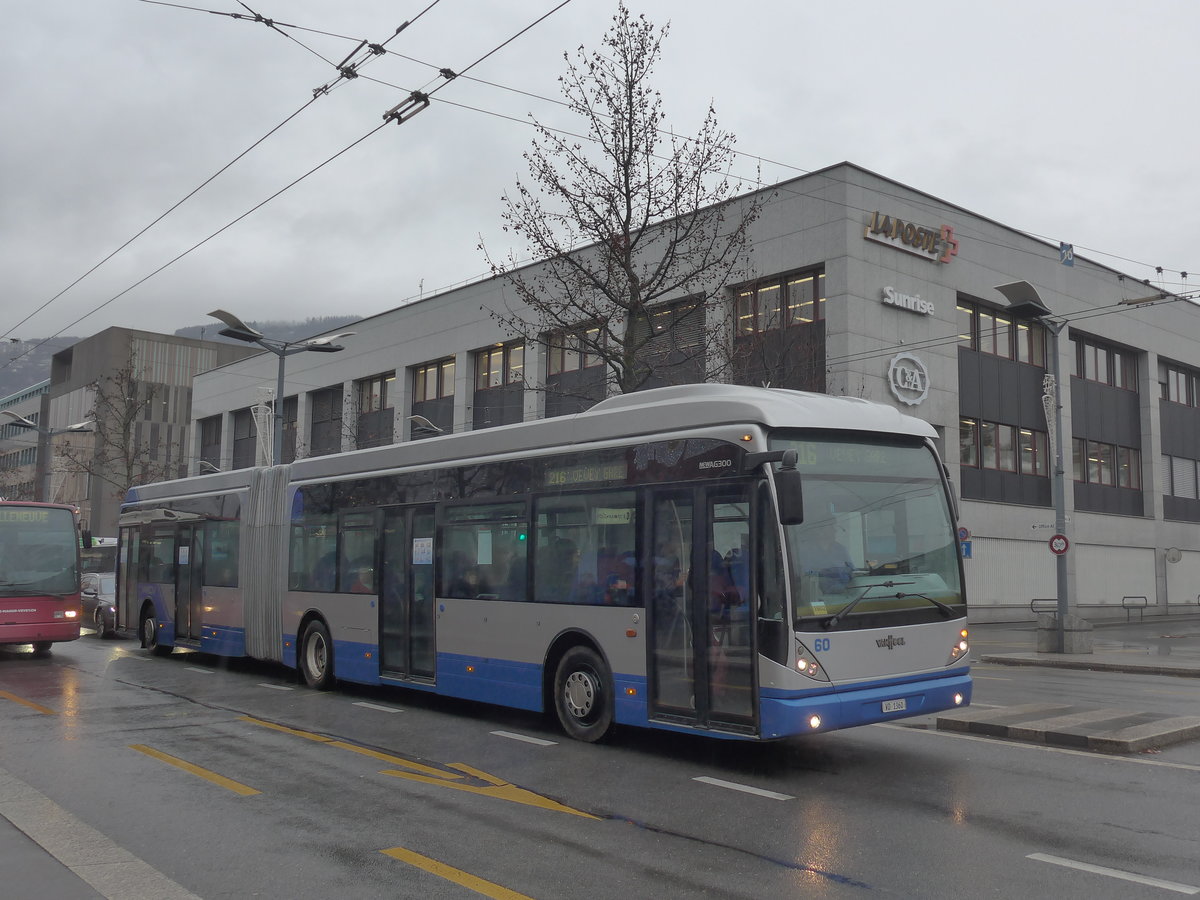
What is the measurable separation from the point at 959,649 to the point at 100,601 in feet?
74.1

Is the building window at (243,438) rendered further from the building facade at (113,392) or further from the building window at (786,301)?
the building window at (786,301)

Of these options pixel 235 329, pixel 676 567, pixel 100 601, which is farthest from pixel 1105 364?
pixel 676 567

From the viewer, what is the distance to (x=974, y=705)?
12922 millimetres

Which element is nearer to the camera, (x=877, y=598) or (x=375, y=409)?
(x=877, y=598)

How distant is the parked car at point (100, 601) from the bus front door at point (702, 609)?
1963cm

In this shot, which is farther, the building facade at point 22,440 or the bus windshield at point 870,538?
the building facade at point 22,440

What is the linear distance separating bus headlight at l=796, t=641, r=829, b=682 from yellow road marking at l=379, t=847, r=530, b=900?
10.8 feet

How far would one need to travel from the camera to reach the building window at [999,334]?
1350 inches

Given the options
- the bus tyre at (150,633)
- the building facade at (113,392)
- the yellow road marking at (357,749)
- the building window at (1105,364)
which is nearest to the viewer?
the yellow road marking at (357,749)

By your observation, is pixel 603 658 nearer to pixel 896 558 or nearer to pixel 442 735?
pixel 442 735

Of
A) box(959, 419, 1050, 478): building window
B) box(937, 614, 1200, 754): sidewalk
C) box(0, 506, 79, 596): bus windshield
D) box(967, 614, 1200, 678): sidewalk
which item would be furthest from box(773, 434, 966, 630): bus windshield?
box(959, 419, 1050, 478): building window

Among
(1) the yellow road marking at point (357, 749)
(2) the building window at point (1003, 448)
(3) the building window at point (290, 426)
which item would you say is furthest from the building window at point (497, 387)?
(1) the yellow road marking at point (357, 749)

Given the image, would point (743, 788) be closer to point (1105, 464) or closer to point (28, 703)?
point (28, 703)

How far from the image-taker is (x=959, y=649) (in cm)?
Result: 941
